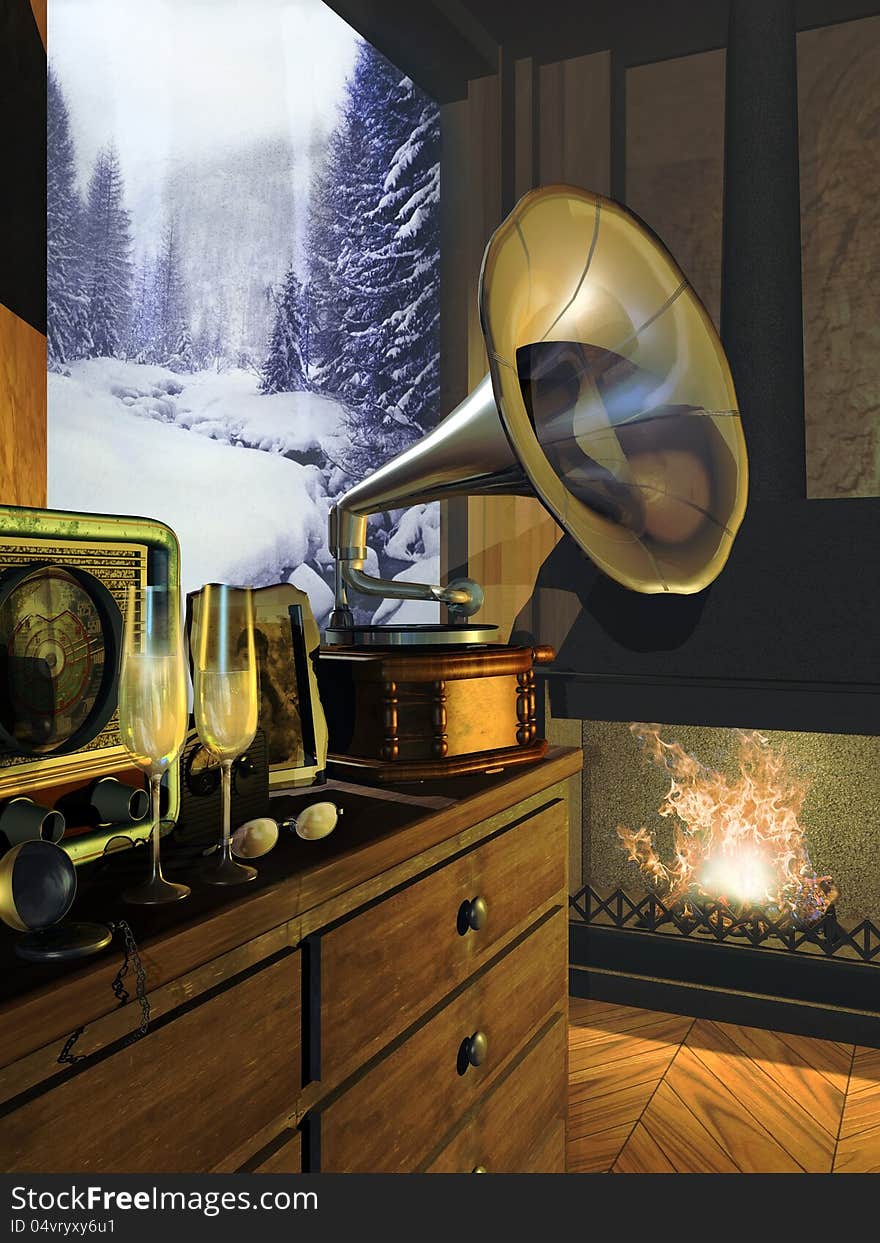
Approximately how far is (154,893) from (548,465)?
A: 776 mm

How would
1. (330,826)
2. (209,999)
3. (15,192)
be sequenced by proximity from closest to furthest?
(209,999) < (330,826) < (15,192)

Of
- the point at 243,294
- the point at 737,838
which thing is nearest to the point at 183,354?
the point at 243,294

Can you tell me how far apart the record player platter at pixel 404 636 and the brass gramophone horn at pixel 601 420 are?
34 mm

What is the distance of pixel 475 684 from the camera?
1184 millimetres

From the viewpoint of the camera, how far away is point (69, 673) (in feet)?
2.43

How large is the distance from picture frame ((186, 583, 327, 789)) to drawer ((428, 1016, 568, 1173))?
44 cm

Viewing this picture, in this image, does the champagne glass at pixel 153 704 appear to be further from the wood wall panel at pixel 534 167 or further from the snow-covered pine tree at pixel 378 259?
the wood wall panel at pixel 534 167

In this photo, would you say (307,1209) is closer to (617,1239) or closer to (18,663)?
(617,1239)

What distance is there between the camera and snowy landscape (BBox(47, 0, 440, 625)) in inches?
56.5

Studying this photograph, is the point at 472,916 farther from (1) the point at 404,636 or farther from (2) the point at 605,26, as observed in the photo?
(2) the point at 605,26

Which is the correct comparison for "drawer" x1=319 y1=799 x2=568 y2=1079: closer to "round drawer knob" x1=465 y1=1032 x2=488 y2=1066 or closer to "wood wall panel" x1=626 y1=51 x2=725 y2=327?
"round drawer knob" x1=465 y1=1032 x2=488 y2=1066

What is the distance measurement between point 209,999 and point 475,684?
0.59m

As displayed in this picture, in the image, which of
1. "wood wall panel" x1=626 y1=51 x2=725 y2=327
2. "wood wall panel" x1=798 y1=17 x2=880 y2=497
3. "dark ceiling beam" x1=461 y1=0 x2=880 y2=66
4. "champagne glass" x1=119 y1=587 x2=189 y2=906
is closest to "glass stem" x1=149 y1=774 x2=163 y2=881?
"champagne glass" x1=119 y1=587 x2=189 y2=906

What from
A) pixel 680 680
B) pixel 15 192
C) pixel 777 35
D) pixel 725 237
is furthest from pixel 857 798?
pixel 15 192
